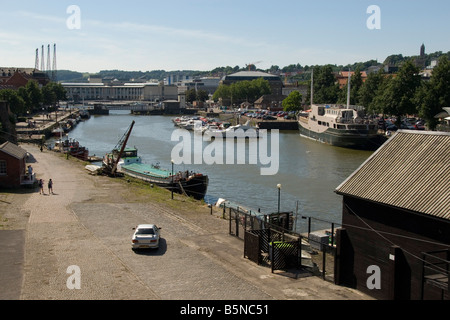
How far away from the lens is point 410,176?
1537 centimetres

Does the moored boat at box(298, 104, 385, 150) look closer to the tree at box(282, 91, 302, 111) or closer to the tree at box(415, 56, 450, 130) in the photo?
the tree at box(415, 56, 450, 130)

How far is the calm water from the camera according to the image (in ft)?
109

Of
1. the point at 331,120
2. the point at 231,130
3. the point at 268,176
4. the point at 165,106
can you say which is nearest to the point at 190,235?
the point at 268,176

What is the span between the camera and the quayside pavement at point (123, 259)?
14.6 m

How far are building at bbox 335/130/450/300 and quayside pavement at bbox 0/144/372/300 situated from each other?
3.42ft

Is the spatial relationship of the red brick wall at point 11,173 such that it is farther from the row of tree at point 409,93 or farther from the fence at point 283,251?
the row of tree at point 409,93

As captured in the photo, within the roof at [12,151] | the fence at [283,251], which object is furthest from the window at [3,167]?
the fence at [283,251]

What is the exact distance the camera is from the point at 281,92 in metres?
184

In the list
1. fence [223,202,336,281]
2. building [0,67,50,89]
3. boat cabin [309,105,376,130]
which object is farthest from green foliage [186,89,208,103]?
fence [223,202,336,281]

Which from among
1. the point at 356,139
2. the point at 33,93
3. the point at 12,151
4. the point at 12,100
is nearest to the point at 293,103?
the point at 356,139

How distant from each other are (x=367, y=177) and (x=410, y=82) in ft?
204

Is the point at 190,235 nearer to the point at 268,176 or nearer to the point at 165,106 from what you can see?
the point at 268,176

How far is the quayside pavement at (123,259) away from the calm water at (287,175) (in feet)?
26.9

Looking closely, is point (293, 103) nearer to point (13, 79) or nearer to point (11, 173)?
point (13, 79)
